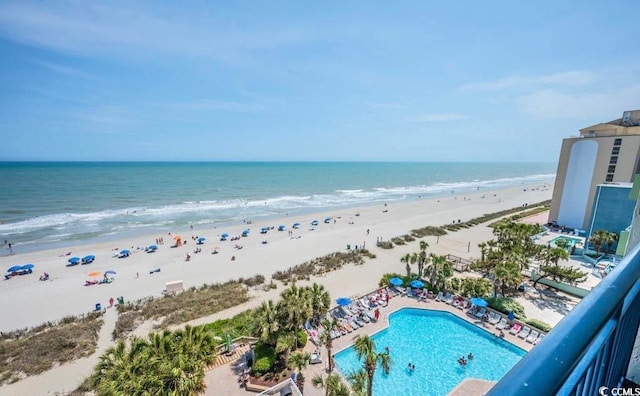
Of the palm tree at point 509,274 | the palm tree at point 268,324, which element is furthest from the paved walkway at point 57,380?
the palm tree at point 509,274

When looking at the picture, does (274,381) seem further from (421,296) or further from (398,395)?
(421,296)

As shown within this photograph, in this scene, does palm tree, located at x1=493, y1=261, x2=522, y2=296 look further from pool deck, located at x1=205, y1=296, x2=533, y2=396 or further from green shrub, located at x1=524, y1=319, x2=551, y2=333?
pool deck, located at x1=205, y1=296, x2=533, y2=396

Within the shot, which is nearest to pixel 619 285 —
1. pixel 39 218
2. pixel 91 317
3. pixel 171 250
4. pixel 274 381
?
pixel 274 381

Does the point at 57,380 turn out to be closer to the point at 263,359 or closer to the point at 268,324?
the point at 263,359

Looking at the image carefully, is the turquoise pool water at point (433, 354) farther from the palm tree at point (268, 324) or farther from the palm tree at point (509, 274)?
the palm tree at point (268, 324)

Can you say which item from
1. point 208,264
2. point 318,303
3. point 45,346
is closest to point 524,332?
point 318,303

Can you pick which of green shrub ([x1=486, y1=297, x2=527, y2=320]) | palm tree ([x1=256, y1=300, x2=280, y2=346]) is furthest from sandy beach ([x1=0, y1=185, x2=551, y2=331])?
palm tree ([x1=256, y1=300, x2=280, y2=346])
